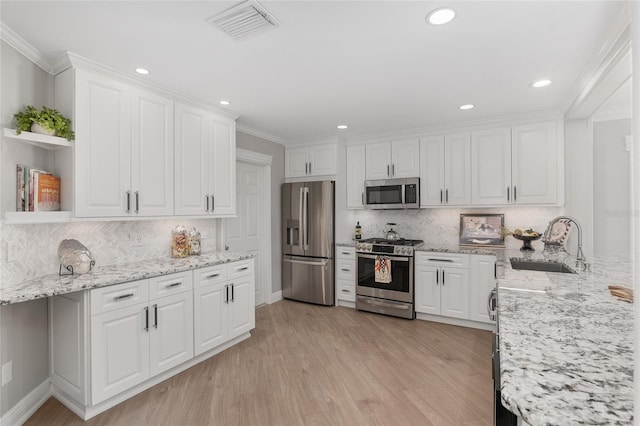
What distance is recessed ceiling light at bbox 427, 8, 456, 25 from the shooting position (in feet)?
5.79

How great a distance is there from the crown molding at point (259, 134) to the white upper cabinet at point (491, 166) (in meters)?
A: 2.69

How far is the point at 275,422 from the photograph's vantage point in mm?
2113

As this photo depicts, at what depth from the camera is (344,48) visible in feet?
7.14

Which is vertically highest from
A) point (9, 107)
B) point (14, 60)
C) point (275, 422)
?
point (14, 60)

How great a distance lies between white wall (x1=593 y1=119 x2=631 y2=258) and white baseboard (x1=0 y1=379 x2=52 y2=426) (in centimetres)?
510

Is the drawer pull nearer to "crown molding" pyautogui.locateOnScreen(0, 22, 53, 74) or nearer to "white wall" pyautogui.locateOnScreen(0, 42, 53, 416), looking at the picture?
"white wall" pyautogui.locateOnScreen(0, 42, 53, 416)

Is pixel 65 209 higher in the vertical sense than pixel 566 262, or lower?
higher

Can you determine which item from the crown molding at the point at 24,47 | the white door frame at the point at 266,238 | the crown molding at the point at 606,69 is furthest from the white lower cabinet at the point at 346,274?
the crown molding at the point at 24,47

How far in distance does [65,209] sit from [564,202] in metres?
4.81

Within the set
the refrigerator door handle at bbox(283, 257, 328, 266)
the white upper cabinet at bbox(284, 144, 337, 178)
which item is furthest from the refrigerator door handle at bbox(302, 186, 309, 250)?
the white upper cabinet at bbox(284, 144, 337, 178)

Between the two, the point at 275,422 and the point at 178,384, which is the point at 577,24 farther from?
the point at 178,384

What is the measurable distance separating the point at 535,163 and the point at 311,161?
289 centimetres

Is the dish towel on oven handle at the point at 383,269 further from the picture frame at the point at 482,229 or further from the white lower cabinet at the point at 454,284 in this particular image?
the picture frame at the point at 482,229

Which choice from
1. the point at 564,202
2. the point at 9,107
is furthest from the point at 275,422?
the point at 564,202
